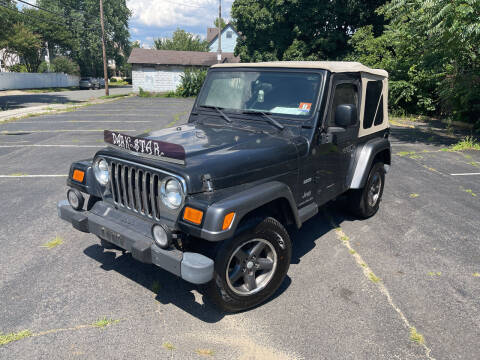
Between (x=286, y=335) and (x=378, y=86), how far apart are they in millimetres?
3710

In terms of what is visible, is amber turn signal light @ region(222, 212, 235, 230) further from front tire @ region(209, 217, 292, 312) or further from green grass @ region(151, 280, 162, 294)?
green grass @ region(151, 280, 162, 294)

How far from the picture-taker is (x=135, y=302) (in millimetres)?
3287

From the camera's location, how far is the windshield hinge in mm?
2786

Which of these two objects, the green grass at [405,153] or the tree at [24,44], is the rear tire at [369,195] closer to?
the green grass at [405,153]

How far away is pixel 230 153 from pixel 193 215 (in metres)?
0.73

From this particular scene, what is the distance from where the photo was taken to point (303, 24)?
941 inches

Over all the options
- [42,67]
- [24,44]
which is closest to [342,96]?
[24,44]

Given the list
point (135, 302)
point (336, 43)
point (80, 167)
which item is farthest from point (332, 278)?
point (336, 43)

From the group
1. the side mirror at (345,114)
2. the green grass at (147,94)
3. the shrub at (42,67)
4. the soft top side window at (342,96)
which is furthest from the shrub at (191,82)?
the side mirror at (345,114)

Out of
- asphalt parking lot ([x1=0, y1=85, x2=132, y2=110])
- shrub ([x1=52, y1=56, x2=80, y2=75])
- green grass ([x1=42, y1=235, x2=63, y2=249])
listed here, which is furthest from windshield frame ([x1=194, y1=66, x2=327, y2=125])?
shrub ([x1=52, y1=56, x2=80, y2=75])

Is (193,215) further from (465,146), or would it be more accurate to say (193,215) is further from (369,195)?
(465,146)

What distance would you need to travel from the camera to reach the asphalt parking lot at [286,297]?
279 centimetres

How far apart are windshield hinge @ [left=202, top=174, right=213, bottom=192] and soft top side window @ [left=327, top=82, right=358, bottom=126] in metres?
1.68

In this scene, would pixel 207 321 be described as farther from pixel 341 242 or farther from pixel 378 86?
pixel 378 86
